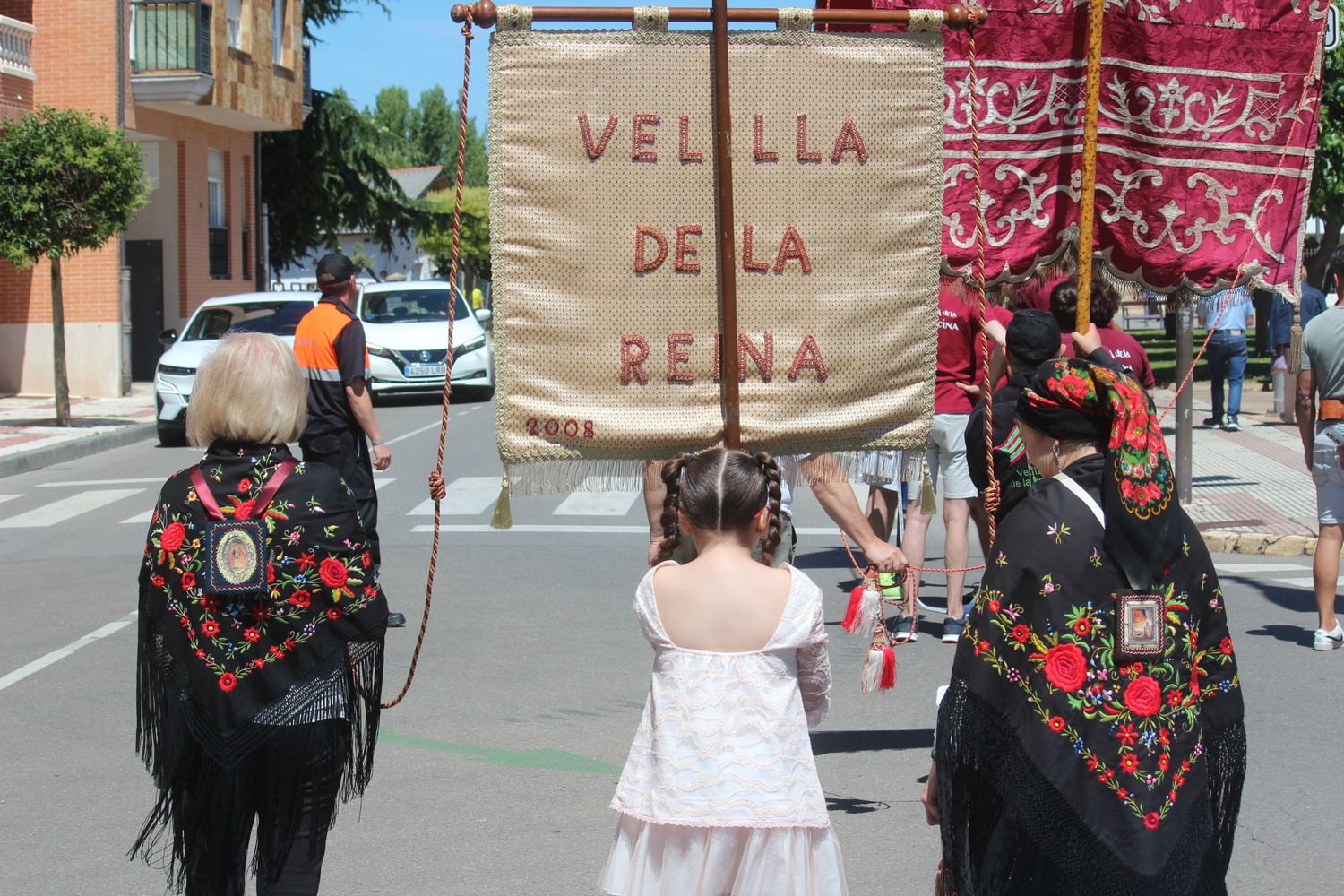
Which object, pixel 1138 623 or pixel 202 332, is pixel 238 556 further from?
pixel 202 332

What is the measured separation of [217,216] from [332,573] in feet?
96.5

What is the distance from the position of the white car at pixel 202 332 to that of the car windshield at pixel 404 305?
350 centimetres

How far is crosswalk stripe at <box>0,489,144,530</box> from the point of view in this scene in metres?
12.4

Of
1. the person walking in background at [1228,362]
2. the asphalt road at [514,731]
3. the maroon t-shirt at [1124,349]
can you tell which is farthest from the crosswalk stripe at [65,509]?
the person walking in background at [1228,362]

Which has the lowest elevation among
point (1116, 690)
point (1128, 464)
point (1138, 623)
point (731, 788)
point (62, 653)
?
point (62, 653)

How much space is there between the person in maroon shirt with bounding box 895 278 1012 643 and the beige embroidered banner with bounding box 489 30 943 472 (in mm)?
3320

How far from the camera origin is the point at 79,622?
860 cm

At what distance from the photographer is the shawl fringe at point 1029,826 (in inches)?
Result: 134

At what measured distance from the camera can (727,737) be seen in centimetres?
337

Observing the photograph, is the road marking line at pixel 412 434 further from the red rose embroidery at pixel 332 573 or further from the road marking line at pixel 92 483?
the red rose embroidery at pixel 332 573

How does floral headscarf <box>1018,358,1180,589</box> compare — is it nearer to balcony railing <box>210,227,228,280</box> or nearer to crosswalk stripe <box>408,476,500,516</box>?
crosswalk stripe <box>408,476,500,516</box>

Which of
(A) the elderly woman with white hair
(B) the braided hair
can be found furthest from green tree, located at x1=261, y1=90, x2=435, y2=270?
(B) the braided hair

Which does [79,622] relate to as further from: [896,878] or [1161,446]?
[1161,446]

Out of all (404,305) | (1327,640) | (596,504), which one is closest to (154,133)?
(404,305)
